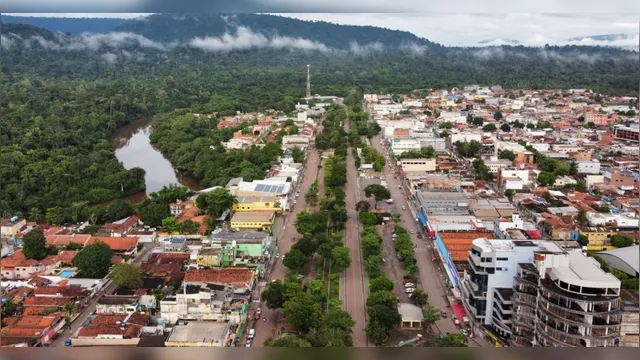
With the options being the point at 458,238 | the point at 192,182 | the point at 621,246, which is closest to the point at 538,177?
the point at 621,246

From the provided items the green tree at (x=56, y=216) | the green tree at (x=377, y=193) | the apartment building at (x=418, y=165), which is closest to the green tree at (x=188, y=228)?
the green tree at (x=56, y=216)

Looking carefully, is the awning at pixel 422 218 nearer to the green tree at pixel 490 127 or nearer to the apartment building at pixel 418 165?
the apartment building at pixel 418 165

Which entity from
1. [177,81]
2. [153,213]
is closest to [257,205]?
[153,213]

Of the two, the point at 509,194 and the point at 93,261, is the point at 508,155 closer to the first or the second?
the point at 509,194

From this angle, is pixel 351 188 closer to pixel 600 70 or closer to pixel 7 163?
pixel 7 163

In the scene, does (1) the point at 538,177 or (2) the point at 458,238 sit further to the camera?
(1) the point at 538,177
